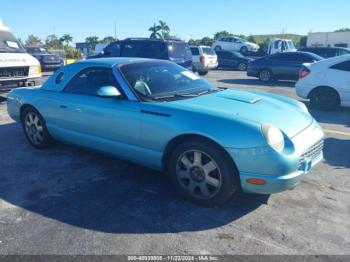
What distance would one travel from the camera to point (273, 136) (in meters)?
3.28

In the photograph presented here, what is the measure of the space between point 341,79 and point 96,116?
6.58 m

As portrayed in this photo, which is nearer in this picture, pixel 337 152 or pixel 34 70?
pixel 337 152

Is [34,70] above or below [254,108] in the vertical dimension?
above

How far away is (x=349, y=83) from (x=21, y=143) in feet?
24.2

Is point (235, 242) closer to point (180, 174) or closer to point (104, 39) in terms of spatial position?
point (180, 174)

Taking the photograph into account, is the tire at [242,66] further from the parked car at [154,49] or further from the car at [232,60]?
the parked car at [154,49]

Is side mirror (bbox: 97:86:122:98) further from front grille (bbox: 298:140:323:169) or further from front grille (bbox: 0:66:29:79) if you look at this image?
front grille (bbox: 0:66:29:79)

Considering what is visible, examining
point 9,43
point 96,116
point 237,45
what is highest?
point 237,45

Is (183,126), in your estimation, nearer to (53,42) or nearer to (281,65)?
(281,65)

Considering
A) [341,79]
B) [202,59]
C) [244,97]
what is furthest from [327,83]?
[202,59]


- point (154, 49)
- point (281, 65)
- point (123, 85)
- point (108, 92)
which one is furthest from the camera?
point (281, 65)

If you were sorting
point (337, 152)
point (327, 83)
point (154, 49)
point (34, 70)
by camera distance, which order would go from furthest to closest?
point (154, 49)
point (34, 70)
point (327, 83)
point (337, 152)

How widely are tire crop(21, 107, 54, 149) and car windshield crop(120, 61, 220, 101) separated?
71.6 inches

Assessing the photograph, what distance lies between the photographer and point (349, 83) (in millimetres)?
8344
